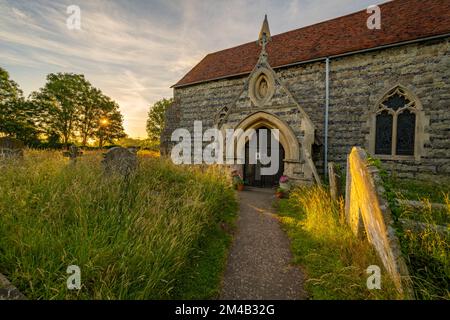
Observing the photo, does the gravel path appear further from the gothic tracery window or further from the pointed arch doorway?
the gothic tracery window

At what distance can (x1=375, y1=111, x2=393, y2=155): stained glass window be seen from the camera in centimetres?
768

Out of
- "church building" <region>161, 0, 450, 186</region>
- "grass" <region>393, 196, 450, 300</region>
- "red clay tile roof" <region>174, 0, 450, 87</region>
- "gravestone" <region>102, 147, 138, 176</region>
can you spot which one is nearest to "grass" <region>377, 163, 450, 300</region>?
"grass" <region>393, 196, 450, 300</region>

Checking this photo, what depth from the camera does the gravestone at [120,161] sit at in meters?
5.42

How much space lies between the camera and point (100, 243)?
257 cm

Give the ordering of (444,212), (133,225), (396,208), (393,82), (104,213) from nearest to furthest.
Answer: (396,208) < (133,225) < (104,213) < (444,212) < (393,82)

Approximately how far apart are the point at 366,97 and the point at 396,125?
1618mm

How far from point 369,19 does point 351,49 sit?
9.40 ft

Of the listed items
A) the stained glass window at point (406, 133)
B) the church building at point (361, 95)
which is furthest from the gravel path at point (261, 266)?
the stained glass window at point (406, 133)

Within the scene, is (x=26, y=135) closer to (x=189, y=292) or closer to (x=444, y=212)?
(x=189, y=292)

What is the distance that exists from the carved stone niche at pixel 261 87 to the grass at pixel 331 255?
4.27 m

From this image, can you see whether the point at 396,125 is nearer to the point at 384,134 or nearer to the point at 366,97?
the point at 384,134

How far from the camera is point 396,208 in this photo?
7.80 ft

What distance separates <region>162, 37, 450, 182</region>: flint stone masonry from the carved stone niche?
0.23 meters

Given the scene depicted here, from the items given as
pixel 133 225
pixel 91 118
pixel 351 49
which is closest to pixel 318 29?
pixel 351 49
